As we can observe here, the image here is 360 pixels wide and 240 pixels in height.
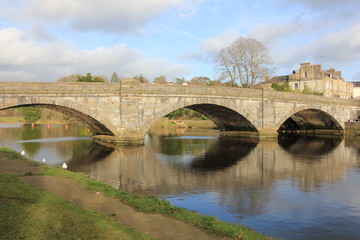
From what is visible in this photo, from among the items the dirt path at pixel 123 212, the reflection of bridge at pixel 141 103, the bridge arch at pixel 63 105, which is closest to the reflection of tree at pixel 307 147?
the reflection of bridge at pixel 141 103

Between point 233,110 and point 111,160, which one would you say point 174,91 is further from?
point 111,160

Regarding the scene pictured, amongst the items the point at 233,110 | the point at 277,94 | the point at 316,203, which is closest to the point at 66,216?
the point at 316,203

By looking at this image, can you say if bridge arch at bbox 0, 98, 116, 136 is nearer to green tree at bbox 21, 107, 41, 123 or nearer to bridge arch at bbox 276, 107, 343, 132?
bridge arch at bbox 276, 107, 343, 132

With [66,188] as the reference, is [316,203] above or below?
below

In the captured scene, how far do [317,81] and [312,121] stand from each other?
29196mm

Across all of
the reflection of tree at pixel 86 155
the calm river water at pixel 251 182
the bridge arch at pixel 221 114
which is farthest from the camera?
the bridge arch at pixel 221 114

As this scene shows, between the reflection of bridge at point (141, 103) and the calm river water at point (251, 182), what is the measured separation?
3303 millimetres

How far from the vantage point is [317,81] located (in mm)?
78000

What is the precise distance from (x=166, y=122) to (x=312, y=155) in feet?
166

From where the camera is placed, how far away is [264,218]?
10.6 m

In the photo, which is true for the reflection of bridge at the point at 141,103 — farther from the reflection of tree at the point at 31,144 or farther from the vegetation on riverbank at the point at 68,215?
the vegetation on riverbank at the point at 68,215

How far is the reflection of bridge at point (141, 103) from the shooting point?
87.5ft

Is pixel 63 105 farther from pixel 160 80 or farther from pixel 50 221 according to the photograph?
pixel 160 80

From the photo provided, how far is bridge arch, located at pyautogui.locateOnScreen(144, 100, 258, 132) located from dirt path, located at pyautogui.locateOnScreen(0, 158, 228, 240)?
18763 millimetres
